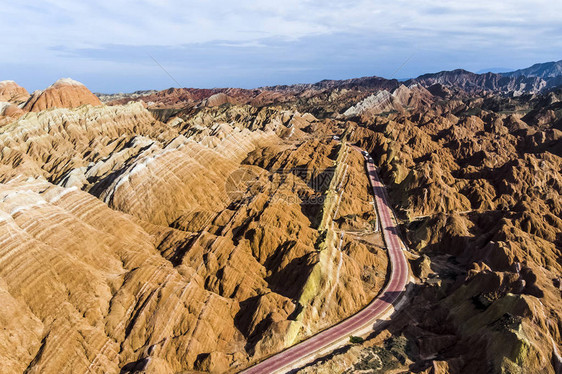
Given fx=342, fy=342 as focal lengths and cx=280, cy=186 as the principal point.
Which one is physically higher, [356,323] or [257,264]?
[257,264]

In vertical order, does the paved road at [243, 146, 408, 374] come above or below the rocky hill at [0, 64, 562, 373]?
below

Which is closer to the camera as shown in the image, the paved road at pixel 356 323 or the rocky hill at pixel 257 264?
the rocky hill at pixel 257 264

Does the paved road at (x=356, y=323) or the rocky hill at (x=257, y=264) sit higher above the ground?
Answer: the rocky hill at (x=257, y=264)

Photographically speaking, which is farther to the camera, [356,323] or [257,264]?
[257,264]

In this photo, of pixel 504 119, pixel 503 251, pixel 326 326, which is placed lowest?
pixel 326 326

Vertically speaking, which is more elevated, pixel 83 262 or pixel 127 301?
pixel 83 262

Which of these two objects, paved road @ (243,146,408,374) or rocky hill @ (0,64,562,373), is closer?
rocky hill @ (0,64,562,373)

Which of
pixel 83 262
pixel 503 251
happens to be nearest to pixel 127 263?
pixel 83 262

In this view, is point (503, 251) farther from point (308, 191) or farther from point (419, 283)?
point (308, 191)
